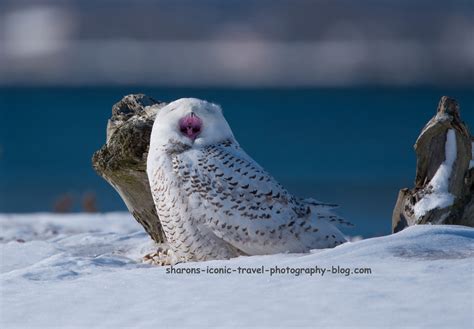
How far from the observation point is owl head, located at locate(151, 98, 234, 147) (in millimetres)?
4898

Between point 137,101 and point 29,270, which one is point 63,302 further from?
point 137,101

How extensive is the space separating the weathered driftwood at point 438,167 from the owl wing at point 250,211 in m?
0.83

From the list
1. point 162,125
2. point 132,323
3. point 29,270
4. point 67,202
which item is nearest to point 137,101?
point 162,125

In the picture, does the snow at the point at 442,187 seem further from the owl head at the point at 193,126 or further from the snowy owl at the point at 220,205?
the owl head at the point at 193,126

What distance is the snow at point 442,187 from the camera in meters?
5.25

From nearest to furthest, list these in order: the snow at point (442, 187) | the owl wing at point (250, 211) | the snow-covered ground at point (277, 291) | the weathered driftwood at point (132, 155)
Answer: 1. the snow-covered ground at point (277, 291)
2. the owl wing at point (250, 211)
3. the snow at point (442, 187)
4. the weathered driftwood at point (132, 155)

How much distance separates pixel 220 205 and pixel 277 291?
3.44 ft

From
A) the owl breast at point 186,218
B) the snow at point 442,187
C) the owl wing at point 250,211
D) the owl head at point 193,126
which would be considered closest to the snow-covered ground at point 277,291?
the owl wing at point 250,211

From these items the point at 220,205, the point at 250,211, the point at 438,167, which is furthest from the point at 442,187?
the point at 220,205

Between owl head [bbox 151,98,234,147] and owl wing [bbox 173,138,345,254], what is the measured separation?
0.58 feet

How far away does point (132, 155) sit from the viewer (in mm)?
5574

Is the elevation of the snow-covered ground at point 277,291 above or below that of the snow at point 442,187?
below

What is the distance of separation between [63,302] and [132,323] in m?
0.53

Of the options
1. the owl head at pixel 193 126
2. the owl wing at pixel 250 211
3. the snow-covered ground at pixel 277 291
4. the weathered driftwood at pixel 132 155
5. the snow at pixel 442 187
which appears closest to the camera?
the snow-covered ground at pixel 277 291
